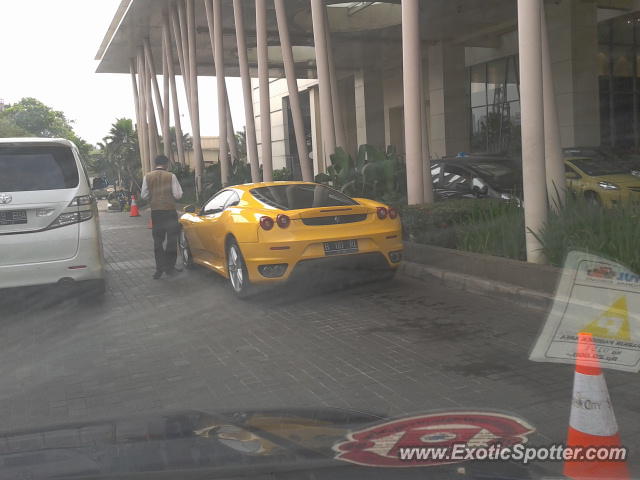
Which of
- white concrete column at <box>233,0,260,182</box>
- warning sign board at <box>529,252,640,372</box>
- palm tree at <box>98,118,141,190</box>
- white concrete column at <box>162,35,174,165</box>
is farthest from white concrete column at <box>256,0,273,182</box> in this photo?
palm tree at <box>98,118,141,190</box>

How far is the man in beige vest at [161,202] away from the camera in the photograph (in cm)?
977

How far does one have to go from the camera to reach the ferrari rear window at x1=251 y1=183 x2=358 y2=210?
8086 mm

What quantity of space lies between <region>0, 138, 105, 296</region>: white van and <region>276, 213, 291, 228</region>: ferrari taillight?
216 centimetres

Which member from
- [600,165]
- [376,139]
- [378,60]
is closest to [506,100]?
[378,60]

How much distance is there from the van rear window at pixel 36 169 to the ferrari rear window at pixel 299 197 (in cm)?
226

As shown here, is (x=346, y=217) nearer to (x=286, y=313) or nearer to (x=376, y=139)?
(x=286, y=313)

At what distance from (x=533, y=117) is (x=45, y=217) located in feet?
18.7

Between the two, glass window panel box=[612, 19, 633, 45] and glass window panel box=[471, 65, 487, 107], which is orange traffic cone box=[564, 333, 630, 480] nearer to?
glass window panel box=[612, 19, 633, 45]

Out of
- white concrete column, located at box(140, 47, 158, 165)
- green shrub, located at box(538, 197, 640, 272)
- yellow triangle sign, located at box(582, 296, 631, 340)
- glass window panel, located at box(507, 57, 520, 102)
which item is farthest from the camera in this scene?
white concrete column, located at box(140, 47, 158, 165)

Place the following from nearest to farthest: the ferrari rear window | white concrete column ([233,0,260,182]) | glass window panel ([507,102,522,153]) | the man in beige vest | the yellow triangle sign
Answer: the yellow triangle sign → the ferrari rear window → the man in beige vest → white concrete column ([233,0,260,182]) → glass window panel ([507,102,522,153])

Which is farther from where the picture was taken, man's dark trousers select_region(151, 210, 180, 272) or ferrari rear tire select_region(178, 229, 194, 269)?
ferrari rear tire select_region(178, 229, 194, 269)

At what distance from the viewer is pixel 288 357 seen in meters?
5.64

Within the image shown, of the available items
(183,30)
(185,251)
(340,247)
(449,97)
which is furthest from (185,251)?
(449,97)

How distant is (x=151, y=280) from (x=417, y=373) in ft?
19.4
